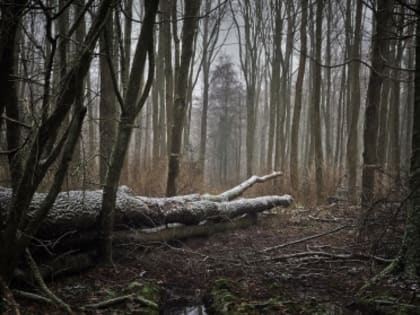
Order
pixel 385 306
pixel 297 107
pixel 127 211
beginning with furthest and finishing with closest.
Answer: pixel 297 107, pixel 127 211, pixel 385 306

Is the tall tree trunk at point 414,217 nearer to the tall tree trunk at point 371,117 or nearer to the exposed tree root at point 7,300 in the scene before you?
the tall tree trunk at point 371,117

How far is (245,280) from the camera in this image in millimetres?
4078

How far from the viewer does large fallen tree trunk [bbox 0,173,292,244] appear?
3737 millimetres

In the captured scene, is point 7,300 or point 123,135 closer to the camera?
point 7,300

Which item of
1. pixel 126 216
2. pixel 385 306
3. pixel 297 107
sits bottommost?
pixel 385 306

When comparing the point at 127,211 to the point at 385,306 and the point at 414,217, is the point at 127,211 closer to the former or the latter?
the point at 385,306

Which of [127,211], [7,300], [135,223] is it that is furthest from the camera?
[135,223]

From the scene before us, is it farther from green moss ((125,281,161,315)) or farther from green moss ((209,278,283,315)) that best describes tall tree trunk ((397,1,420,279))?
green moss ((125,281,161,315))

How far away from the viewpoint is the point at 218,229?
6.45 metres

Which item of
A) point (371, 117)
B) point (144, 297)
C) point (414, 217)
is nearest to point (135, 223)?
point (144, 297)

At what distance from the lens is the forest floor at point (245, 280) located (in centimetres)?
323

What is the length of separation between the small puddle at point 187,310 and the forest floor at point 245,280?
10 mm

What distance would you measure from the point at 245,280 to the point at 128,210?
5.55 feet

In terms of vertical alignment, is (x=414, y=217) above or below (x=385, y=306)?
above
